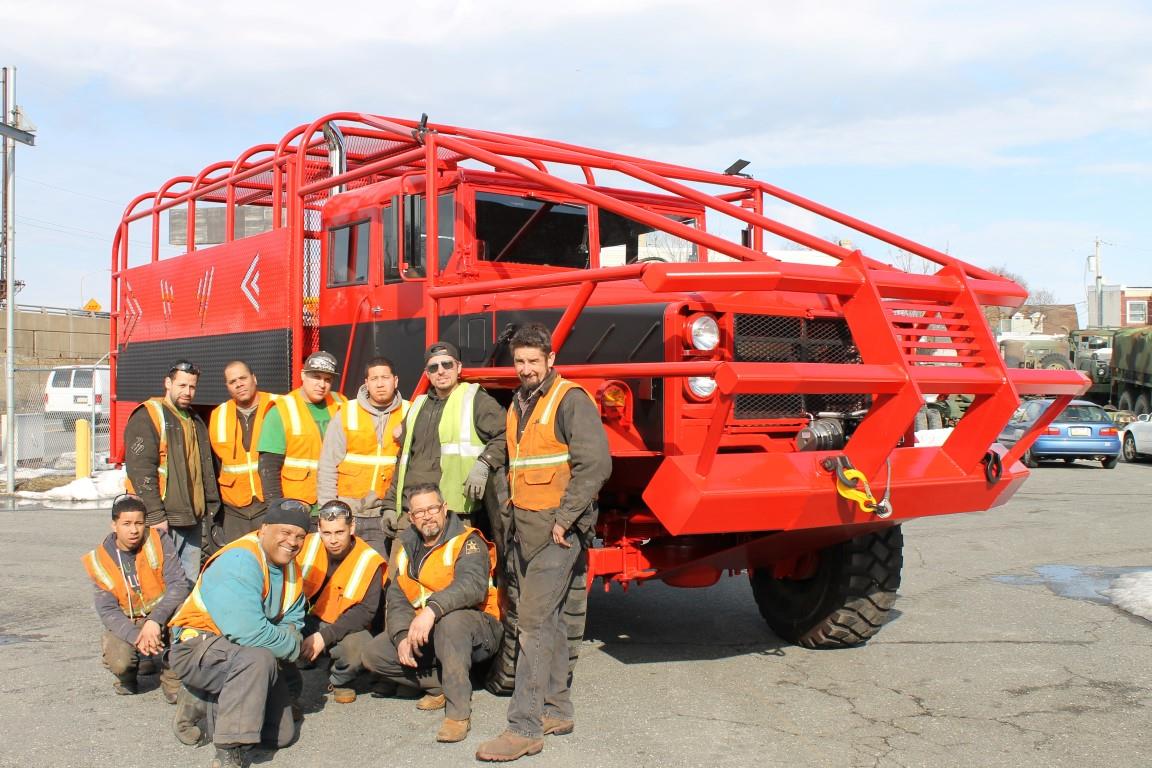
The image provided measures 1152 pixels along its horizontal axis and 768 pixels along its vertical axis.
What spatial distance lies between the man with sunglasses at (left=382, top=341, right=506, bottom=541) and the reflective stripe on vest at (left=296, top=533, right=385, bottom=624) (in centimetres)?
32

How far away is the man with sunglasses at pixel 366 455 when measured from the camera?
5875 millimetres

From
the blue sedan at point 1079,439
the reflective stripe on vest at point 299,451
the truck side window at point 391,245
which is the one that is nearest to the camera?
the reflective stripe on vest at point 299,451

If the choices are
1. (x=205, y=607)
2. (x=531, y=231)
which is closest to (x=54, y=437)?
(x=531, y=231)

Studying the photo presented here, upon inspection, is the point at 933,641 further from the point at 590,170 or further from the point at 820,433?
the point at 590,170

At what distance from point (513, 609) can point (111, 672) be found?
2.09 metres

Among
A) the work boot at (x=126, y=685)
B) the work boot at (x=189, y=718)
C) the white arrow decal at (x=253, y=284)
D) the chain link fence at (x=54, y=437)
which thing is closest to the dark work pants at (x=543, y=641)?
the work boot at (x=189, y=718)

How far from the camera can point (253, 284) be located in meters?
7.84

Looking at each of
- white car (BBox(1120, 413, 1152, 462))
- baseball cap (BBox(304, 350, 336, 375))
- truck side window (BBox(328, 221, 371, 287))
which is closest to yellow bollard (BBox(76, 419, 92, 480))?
truck side window (BBox(328, 221, 371, 287))

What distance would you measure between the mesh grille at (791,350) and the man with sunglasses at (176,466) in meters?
2.89

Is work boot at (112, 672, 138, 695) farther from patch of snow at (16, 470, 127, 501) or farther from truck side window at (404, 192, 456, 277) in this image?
patch of snow at (16, 470, 127, 501)

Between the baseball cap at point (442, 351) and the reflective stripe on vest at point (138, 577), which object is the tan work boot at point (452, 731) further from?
the baseball cap at point (442, 351)

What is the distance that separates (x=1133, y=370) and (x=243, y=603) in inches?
1115

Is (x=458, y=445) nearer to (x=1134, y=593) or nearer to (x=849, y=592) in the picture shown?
(x=849, y=592)

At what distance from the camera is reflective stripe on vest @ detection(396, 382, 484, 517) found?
5500mm
